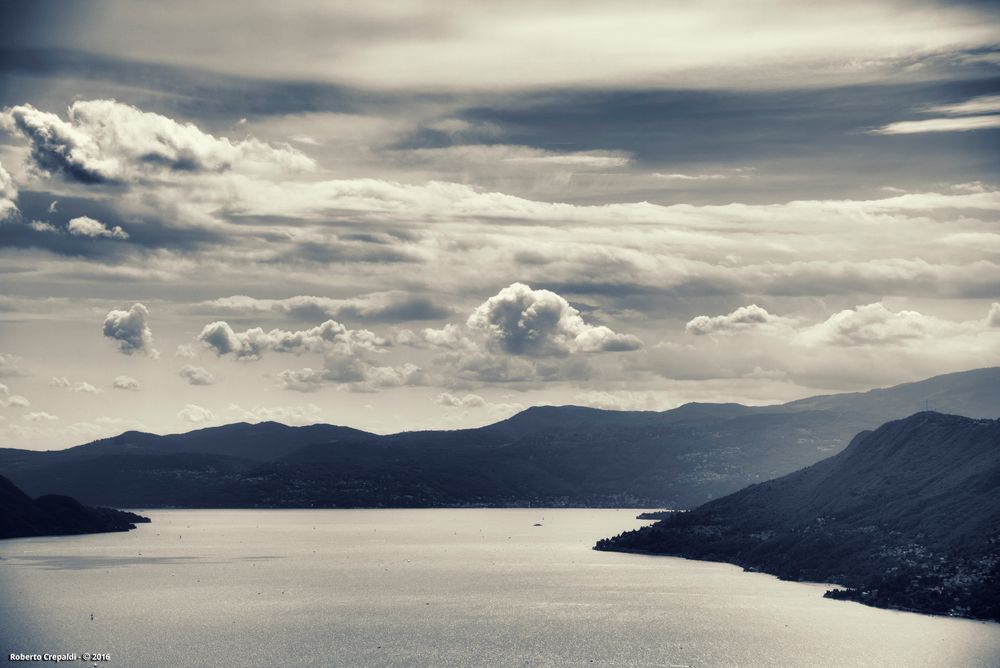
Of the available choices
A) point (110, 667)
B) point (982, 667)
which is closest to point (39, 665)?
point (110, 667)

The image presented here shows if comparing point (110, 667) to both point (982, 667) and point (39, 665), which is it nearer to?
point (39, 665)
